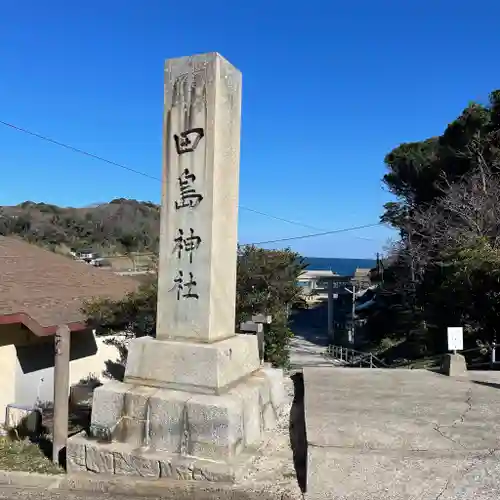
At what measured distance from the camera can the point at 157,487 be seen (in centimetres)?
387

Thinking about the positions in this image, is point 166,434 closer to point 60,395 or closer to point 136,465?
point 136,465

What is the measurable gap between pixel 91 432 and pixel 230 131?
10.2ft

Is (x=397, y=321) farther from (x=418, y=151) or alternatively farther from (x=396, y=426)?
(x=396, y=426)

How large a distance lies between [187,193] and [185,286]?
88 cm

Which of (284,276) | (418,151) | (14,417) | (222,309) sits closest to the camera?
(222,309)

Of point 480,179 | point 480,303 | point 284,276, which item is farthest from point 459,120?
point 284,276

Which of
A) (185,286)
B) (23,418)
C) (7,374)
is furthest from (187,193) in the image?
(7,374)

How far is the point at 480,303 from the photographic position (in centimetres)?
1284

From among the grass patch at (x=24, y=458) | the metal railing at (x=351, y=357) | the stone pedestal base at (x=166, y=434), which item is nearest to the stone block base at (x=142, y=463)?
the stone pedestal base at (x=166, y=434)

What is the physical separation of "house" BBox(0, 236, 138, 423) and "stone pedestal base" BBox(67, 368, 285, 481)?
279cm

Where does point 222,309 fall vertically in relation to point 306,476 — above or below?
above

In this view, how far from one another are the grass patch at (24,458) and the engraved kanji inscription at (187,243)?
2244 millimetres

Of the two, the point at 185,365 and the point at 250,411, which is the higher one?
the point at 185,365

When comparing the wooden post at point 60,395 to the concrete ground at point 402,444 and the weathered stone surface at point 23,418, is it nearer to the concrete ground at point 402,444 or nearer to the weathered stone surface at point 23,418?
the weathered stone surface at point 23,418
